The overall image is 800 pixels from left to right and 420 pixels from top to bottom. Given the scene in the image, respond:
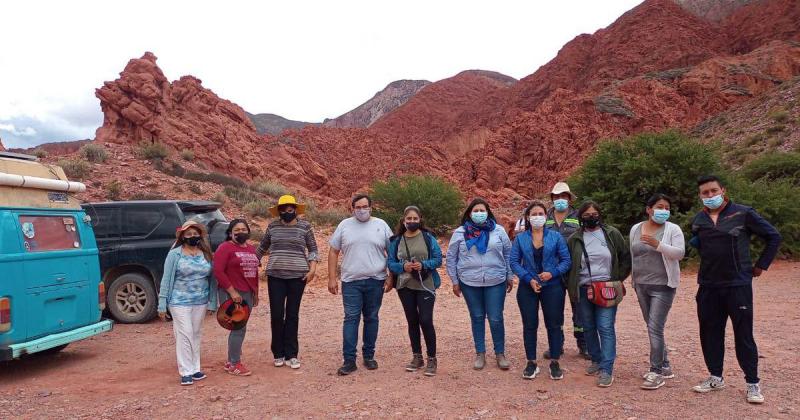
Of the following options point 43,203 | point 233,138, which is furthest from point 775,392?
point 233,138

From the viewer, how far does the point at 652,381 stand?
Answer: 470 centimetres

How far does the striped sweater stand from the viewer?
5707 mm

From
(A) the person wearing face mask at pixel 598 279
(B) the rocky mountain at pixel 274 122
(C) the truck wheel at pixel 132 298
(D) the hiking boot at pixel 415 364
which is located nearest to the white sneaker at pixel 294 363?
(D) the hiking boot at pixel 415 364

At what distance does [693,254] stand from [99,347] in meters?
12.8

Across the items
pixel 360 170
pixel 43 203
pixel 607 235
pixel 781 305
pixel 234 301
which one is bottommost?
A: pixel 781 305

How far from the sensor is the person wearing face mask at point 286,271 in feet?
18.8

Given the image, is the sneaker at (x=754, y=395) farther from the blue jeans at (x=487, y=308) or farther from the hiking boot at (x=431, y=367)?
the hiking boot at (x=431, y=367)

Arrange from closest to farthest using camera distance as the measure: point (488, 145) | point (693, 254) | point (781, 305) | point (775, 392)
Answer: point (775, 392), point (781, 305), point (693, 254), point (488, 145)

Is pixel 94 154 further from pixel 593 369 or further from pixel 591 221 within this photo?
pixel 593 369

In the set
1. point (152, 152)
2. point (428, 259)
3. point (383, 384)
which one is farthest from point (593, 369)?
point (152, 152)

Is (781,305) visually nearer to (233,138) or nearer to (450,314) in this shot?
(450,314)

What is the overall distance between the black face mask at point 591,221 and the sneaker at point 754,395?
176 cm

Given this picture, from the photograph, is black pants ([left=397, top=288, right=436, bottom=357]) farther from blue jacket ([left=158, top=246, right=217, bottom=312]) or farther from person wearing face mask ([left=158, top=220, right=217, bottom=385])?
blue jacket ([left=158, top=246, right=217, bottom=312])

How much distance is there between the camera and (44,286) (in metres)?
5.66
